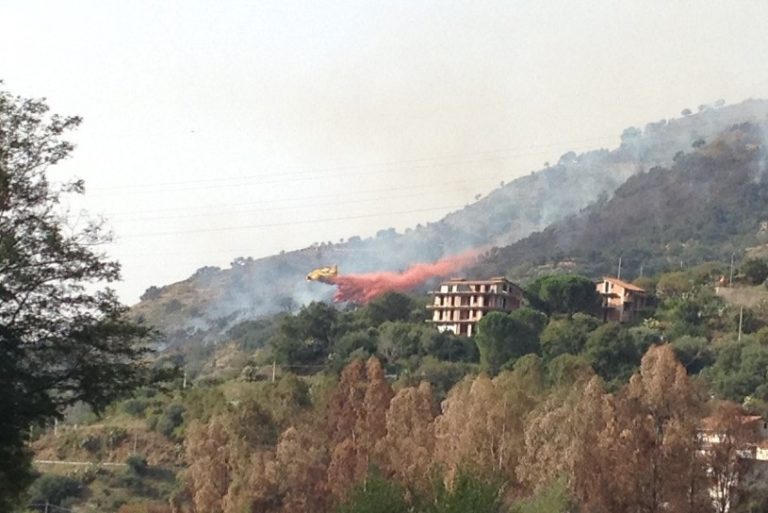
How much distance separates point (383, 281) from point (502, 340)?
7793 cm

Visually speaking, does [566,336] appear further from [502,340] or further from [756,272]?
[756,272]

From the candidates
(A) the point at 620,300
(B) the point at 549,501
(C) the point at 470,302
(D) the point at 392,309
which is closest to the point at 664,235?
(A) the point at 620,300

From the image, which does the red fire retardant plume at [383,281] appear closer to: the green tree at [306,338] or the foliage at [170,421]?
the green tree at [306,338]

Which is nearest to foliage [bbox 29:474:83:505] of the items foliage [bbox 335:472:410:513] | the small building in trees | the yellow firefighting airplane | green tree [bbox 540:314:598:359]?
green tree [bbox 540:314:598:359]

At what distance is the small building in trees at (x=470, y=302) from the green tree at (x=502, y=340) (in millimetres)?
19084

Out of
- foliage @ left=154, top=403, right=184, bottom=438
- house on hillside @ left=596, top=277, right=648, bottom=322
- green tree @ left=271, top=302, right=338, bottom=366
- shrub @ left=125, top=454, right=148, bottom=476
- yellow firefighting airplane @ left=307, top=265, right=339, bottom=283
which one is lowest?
shrub @ left=125, top=454, right=148, bottom=476

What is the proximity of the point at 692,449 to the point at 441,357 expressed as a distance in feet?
175

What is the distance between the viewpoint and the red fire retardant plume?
165 m

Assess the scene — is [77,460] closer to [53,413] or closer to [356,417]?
[356,417]

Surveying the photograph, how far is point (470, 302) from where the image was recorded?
401ft

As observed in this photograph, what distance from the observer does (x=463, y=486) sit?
117ft

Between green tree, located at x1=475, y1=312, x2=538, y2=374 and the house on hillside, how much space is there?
17724 millimetres

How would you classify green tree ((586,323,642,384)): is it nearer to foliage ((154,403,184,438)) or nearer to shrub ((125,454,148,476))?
foliage ((154,403,184,438))

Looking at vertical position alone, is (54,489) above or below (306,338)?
below
